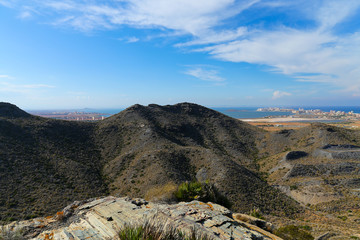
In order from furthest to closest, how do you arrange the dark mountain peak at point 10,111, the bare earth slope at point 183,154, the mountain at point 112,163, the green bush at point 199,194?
the dark mountain peak at point 10,111 → the bare earth slope at point 183,154 → the mountain at point 112,163 → the green bush at point 199,194

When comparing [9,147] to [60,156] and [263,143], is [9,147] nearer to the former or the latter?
[60,156]

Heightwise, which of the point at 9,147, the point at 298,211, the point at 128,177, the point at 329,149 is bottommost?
the point at 298,211

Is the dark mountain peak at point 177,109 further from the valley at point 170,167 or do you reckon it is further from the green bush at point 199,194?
the green bush at point 199,194

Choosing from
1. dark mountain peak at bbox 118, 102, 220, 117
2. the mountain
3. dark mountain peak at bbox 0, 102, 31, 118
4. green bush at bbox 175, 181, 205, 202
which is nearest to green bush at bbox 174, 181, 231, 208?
green bush at bbox 175, 181, 205, 202

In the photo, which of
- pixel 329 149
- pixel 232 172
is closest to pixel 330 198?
pixel 232 172

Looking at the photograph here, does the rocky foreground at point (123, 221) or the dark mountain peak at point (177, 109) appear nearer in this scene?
the rocky foreground at point (123, 221)

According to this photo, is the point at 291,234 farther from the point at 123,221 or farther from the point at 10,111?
the point at 10,111

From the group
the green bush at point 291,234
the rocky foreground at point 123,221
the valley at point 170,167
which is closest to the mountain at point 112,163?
the valley at point 170,167
